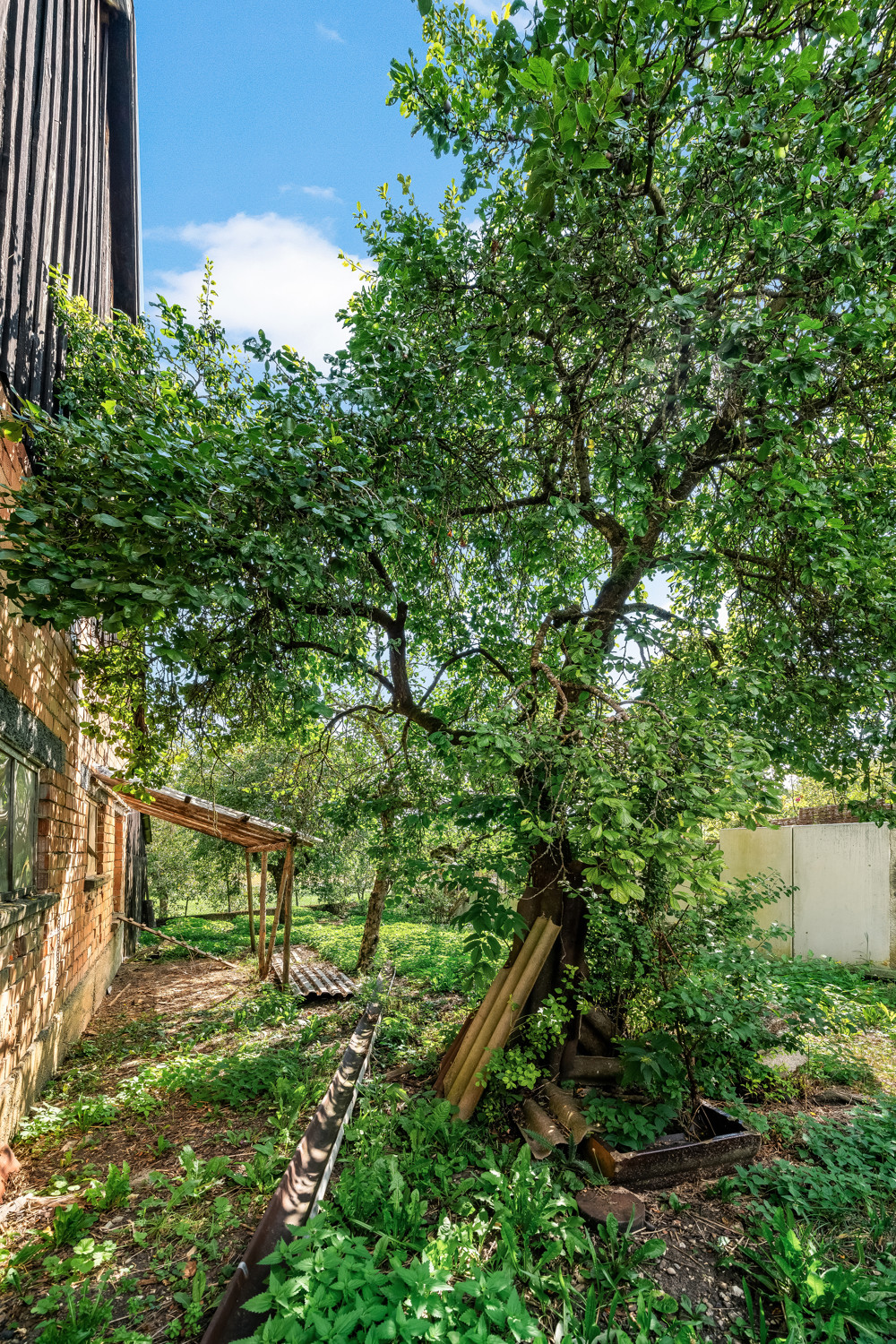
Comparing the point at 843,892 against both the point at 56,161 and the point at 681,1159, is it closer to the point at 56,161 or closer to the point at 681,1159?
the point at 681,1159

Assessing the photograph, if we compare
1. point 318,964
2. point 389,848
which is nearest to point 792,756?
point 389,848

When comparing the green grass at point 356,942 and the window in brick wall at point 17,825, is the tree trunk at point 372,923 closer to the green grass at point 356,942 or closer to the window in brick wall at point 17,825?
the green grass at point 356,942

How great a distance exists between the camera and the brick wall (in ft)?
13.8

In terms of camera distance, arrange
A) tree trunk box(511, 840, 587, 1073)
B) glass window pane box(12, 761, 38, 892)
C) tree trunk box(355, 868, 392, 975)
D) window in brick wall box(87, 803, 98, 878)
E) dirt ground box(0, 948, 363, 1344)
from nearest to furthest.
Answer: dirt ground box(0, 948, 363, 1344) < glass window pane box(12, 761, 38, 892) < tree trunk box(511, 840, 587, 1073) < window in brick wall box(87, 803, 98, 878) < tree trunk box(355, 868, 392, 975)

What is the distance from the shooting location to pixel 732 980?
4.61m

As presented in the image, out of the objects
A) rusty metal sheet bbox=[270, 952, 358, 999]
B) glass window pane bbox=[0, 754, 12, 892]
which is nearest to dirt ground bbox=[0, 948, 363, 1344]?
rusty metal sheet bbox=[270, 952, 358, 999]

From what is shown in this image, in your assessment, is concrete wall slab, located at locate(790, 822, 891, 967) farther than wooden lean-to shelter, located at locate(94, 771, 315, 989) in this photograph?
Yes

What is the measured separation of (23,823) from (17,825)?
21cm

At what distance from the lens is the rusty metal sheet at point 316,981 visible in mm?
10031

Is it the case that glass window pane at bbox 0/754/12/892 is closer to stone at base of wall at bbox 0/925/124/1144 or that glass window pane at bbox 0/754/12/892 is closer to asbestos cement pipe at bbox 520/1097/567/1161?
stone at base of wall at bbox 0/925/124/1144

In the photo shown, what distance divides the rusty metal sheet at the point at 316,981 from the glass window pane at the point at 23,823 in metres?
6.16

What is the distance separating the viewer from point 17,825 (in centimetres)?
457

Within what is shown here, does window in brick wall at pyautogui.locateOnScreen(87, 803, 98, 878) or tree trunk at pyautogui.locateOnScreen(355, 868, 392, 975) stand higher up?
window in brick wall at pyautogui.locateOnScreen(87, 803, 98, 878)

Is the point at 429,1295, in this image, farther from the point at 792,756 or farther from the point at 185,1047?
the point at 185,1047
